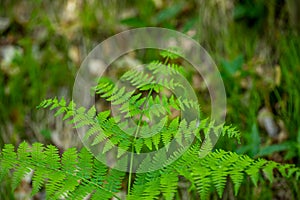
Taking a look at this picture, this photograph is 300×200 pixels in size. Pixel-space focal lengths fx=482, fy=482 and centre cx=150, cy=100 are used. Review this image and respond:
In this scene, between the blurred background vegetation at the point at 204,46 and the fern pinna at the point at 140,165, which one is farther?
the blurred background vegetation at the point at 204,46

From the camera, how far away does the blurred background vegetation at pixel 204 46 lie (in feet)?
9.39

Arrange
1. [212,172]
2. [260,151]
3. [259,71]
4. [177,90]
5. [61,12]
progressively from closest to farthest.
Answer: [212,172] < [260,151] < [177,90] < [259,71] < [61,12]

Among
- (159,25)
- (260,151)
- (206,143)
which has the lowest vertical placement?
(260,151)

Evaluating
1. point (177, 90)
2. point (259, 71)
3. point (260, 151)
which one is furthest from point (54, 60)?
point (260, 151)

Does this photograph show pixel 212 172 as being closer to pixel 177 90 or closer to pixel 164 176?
pixel 164 176

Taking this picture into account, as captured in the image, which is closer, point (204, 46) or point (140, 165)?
point (140, 165)

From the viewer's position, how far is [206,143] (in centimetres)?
170

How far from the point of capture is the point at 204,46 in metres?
3.47

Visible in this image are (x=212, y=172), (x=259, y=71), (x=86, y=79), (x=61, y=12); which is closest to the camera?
(x=212, y=172)

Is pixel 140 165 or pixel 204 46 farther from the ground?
pixel 204 46

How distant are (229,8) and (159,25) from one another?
53 cm

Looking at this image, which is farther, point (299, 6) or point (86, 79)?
point (86, 79)

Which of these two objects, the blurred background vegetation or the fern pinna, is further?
the blurred background vegetation

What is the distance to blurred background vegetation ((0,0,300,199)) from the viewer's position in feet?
9.39
